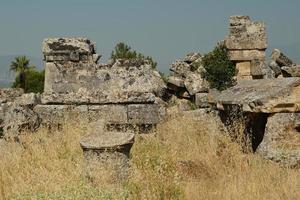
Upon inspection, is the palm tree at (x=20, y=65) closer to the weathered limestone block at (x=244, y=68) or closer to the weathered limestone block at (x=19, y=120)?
the weathered limestone block at (x=244, y=68)

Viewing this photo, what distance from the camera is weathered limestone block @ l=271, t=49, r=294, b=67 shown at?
1772 centimetres

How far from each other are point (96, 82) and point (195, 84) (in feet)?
15.6

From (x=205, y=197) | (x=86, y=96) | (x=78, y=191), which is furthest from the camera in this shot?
(x=86, y=96)

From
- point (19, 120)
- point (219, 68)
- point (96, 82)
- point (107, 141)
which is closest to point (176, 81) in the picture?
point (219, 68)

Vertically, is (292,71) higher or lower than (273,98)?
higher

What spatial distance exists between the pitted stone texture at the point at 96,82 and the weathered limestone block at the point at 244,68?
7496 mm

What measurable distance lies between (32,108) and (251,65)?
905cm

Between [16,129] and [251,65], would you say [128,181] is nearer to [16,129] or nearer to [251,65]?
[16,129]

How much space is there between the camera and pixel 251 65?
17.6 m

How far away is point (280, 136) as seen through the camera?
866 cm

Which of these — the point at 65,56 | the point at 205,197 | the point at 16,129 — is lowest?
the point at 205,197

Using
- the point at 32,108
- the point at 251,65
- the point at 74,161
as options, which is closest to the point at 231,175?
the point at 74,161

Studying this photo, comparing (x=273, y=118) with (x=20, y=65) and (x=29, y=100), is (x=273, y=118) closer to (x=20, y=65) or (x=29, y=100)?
(x=29, y=100)

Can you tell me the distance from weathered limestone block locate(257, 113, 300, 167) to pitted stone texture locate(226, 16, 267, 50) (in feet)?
30.3
